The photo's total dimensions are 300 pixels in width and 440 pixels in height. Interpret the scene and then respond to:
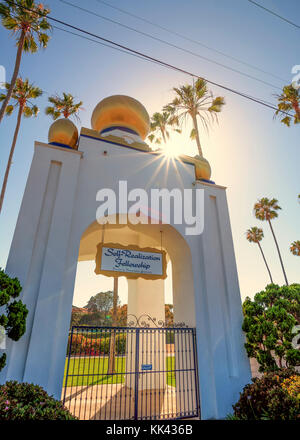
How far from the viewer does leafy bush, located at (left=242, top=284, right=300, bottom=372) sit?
282 inches

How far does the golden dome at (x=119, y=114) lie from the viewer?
11.9 m

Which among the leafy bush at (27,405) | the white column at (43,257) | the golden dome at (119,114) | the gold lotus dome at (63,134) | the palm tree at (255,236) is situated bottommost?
the leafy bush at (27,405)

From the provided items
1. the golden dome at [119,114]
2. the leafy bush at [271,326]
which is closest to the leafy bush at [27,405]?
the leafy bush at [271,326]

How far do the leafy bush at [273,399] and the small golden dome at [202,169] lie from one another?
7.02 m

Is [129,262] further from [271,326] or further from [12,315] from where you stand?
[271,326]

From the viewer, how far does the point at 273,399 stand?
5.25 metres

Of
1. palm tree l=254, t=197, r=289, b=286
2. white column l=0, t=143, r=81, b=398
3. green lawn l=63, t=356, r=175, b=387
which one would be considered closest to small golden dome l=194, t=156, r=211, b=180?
white column l=0, t=143, r=81, b=398

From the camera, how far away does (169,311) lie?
123 ft

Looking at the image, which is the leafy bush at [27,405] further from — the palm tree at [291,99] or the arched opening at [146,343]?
the palm tree at [291,99]

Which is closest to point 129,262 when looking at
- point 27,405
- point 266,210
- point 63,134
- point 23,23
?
point 27,405

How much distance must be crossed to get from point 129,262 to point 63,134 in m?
4.90
